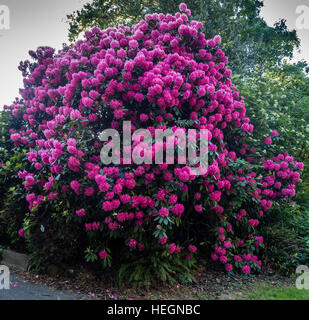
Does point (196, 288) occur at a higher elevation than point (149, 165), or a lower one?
lower

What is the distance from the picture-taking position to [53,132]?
3.58 m

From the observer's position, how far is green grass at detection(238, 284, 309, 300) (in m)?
3.25

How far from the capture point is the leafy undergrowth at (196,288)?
3.30 m

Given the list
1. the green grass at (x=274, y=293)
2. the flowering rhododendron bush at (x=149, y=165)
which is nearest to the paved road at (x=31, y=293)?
the flowering rhododendron bush at (x=149, y=165)

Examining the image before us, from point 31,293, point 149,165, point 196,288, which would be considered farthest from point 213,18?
point 31,293

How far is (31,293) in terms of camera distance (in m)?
3.23

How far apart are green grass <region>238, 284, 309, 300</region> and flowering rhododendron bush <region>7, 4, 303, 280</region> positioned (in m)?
0.47

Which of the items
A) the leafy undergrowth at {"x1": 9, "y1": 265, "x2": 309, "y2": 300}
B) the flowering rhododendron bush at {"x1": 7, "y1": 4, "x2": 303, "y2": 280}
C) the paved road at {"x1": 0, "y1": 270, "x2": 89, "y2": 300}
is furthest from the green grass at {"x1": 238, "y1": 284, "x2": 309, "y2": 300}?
the paved road at {"x1": 0, "y1": 270, "x2": 89, "y2": 300}

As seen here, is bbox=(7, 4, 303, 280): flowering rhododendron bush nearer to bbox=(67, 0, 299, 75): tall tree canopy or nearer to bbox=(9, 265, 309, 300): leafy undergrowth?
bbox=(9, 265, 309, 300): leafy undergrowth

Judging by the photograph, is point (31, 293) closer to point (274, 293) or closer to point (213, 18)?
point (274, 293)

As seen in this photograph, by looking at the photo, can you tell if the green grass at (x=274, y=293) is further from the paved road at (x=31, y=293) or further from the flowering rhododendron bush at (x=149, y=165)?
the paved road at (x=31, y=293)

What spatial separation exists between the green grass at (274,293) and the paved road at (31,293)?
2.06 m

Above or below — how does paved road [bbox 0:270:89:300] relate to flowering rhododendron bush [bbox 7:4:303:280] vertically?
below

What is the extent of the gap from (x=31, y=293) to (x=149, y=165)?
207cm
